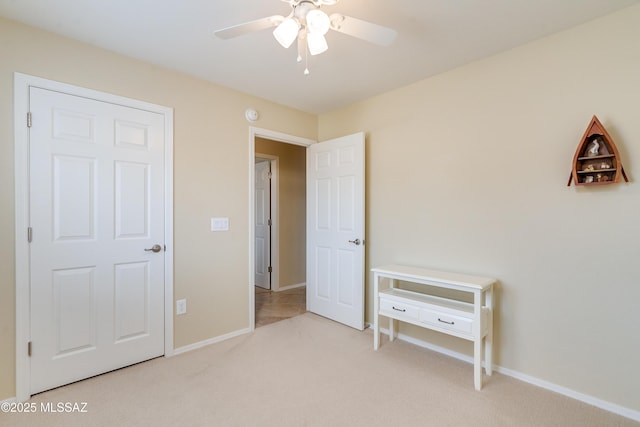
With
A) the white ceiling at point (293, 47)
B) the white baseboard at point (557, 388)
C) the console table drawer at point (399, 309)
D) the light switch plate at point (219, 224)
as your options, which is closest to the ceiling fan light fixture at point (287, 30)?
the white ceiling at point (293, 47)

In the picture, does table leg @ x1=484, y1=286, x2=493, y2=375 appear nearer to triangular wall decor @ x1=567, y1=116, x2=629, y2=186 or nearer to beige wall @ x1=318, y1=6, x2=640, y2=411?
beige wall @ x1=318, y1=6, x2=640, y2=411

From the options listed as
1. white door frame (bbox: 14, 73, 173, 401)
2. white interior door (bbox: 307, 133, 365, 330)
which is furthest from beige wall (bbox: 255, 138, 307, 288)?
white door frame (bbox: 14, 73, 173, 401)

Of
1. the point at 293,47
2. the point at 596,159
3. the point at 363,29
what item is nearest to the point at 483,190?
the point at 596,159

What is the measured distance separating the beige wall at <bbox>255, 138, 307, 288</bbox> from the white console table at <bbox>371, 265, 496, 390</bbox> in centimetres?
225

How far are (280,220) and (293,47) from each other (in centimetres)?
277

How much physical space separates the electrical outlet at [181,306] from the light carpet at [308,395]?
363 mm

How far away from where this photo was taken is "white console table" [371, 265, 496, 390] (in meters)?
2.04

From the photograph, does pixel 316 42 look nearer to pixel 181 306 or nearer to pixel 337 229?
pixel 337 229

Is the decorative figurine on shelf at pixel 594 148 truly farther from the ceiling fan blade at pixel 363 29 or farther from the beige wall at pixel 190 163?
the beige wall at pixel 190 163

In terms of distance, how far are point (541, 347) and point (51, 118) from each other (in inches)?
146

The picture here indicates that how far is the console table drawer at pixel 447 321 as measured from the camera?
2.08m

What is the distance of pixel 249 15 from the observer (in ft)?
5.94

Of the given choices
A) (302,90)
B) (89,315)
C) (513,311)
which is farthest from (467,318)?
(89,315)

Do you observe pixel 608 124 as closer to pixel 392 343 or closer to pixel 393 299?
pixel 393 299
